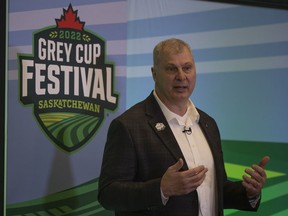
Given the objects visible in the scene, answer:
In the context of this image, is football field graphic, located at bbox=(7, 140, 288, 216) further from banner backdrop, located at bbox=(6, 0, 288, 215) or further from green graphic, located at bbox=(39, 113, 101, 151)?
green graphic, located at bbox=(39, 113, 101, 151)

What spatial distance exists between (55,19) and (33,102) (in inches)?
16.3

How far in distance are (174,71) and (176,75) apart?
0.07 ft

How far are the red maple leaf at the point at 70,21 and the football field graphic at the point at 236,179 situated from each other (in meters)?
0.77

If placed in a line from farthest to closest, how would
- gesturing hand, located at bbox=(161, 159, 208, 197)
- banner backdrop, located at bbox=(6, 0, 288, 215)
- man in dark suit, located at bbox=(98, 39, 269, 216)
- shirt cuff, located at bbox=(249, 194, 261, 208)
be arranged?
banner backdrop, located at bbox=(6, 0, 288, 215), shirt cuff, located at bbox=(249, 194, 261, 208), man in dark suit, located at bbox=(98, 39, 269, 216), gesturing hand, located at bbox=(161, 159, 208, 197)

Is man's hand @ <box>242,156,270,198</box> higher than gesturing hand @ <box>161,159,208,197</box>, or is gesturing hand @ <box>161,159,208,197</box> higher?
gesturing hand @ <box>161,159,208,197</box>

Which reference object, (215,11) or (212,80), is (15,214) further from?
(215,11)

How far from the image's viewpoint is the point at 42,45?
2.18 metres

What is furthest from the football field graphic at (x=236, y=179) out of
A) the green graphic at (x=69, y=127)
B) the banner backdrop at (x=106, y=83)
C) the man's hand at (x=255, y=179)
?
the man's hand at (x=255, y=179)

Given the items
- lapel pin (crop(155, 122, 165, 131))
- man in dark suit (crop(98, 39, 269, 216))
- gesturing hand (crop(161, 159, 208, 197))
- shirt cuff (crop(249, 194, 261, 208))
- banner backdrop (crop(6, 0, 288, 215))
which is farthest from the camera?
banner backdrop (crop(6, 0, 288, 215))

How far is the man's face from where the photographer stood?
1768mm

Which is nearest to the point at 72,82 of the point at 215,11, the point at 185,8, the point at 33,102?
the point at 33,102

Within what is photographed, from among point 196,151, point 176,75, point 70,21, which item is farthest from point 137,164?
point 70,21

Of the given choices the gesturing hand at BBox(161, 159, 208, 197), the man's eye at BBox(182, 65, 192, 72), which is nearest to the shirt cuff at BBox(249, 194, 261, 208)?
the gesturing hand at BBox(161, 159, 208, 197)

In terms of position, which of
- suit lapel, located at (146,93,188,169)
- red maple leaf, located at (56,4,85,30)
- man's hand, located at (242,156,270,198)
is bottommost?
man's hand, located at (242,156,270,198)
